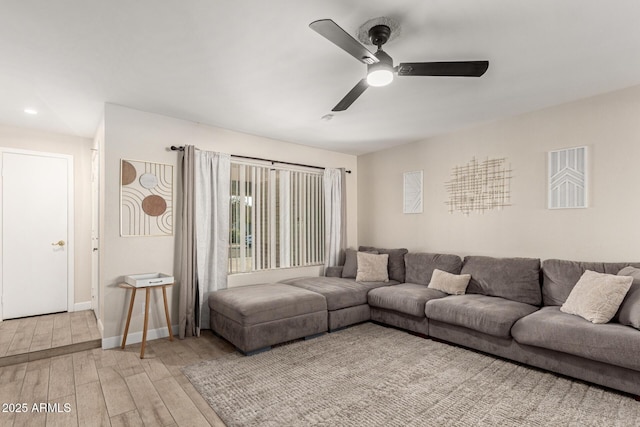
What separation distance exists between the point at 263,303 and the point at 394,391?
4.88ft

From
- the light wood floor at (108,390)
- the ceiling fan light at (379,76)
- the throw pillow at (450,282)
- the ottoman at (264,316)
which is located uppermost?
the ceiling fan light at (379,76)

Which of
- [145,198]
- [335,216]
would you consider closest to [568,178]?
[335,216]

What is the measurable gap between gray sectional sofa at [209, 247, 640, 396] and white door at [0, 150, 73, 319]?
239cm

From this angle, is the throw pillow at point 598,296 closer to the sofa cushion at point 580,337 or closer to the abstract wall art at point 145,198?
the sofa cushion at point 580,337

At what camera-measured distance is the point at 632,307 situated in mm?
2523

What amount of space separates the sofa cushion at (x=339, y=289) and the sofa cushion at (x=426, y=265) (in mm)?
314

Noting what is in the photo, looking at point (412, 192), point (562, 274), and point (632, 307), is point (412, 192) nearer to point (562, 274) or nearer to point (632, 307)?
point (562, 274)

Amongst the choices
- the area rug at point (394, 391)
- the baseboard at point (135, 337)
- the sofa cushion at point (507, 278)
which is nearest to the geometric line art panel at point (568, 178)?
the sofa cushion at point (507, 278)

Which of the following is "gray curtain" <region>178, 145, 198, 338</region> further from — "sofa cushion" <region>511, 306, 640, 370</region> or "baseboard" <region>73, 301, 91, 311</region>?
"sofa cushion" <region>511, 306, 640, 370</region>

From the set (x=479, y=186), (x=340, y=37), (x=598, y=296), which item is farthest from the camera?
(x=479, y=186)

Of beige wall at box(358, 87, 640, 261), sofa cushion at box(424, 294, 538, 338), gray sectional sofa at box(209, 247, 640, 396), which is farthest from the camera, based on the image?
beige wall at box(358, 87, 640, 261)

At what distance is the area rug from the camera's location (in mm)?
2146

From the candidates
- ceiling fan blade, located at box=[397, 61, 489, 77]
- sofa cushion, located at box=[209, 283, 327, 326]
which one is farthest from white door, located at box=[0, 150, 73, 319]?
ceiling fan blade, located at box=[397, 61, 489, 77]

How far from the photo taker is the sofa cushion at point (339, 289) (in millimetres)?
3932
